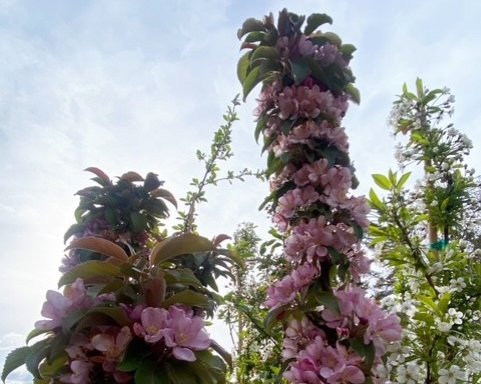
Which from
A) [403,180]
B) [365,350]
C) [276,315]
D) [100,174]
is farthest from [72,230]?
[403,180]

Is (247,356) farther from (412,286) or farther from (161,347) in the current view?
(161,347)

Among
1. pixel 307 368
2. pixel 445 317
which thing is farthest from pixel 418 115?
pixel 307 368

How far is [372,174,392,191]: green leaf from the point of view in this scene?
6.94 ft

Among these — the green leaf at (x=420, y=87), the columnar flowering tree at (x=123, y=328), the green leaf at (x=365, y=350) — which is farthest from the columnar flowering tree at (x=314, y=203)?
the green leaf at (x=420, y=87)

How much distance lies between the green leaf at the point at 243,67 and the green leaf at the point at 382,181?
2.76 feet

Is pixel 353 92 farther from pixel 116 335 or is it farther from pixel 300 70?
pixel 116 335

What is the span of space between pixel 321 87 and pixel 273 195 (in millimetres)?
420

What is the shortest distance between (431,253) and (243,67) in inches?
50.9

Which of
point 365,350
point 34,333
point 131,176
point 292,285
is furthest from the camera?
point 131,176

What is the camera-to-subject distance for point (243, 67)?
5.68 ft

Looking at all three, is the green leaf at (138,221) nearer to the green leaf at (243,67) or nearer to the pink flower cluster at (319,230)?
the pink flower cluster at (319,230)

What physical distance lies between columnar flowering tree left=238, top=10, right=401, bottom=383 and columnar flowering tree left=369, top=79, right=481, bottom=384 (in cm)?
61

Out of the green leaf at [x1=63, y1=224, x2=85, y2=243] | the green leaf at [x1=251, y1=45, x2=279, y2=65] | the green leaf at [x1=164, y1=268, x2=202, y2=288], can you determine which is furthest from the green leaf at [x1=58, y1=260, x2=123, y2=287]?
the green leaf at [x1=251, y1=45, x2=279, y2=65]

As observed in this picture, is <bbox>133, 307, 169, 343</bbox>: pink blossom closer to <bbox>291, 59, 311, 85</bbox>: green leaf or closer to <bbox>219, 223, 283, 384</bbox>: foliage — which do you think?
<bbox>291, 59, 311, 85</bbox>: green leaf
